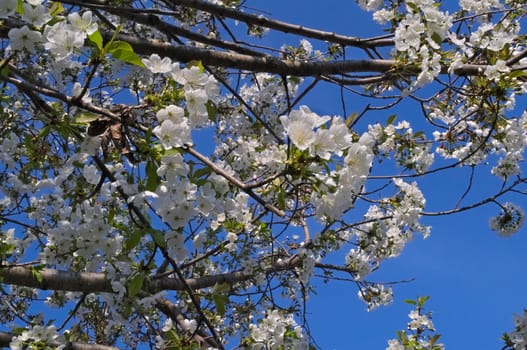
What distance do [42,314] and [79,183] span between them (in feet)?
5.75

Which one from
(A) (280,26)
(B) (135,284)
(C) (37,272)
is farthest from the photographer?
(A) (280,26)

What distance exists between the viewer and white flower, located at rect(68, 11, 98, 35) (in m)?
1.71

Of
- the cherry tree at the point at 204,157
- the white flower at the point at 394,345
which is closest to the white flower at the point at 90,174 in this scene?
the cherry tree at the point at 204,157

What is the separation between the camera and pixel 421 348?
134 inches

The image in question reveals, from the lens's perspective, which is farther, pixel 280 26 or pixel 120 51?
pixel 280 26

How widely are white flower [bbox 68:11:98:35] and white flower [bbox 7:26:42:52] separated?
147 mm

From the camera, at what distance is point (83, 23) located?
5.67 ft

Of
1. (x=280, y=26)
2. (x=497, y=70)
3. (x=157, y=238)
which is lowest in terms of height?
(x=157, y=238)

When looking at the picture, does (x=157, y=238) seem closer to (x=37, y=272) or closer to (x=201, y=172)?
(x=201, y=172)

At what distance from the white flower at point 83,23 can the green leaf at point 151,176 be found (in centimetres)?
44

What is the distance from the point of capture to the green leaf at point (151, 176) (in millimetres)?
1721

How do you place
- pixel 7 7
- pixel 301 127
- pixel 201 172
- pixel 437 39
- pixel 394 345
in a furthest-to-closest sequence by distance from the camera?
pixel 394 345
pixel 437 39
pixel 201 172
pixel 7 7
pixel 301 127

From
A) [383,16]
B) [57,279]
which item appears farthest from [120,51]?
[383,16]

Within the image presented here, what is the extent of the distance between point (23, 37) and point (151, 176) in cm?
61
